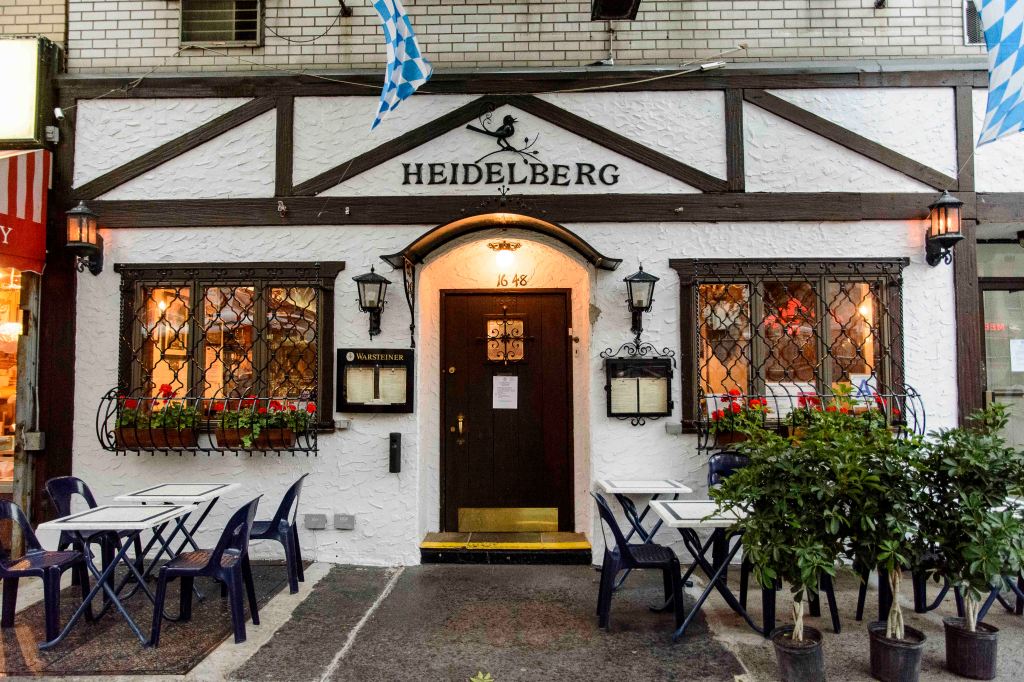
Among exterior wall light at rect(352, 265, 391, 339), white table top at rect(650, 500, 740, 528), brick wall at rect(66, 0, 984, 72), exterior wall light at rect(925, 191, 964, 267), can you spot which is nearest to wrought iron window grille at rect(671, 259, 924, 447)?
exterior wall light at rect(925, 191, 964, 267)

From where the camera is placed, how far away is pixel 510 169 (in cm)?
591

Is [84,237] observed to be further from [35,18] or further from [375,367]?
[375,367]

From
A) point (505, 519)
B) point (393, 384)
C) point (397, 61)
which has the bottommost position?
point (505, 519)

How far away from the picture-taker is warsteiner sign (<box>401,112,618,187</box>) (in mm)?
5879

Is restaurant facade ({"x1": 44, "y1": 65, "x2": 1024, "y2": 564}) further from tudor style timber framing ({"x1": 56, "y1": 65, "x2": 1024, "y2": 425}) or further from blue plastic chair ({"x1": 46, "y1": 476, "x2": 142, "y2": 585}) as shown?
blue plastic chair ({"x1": 46, "y1": 476, "x2": 142, "y2": 585})

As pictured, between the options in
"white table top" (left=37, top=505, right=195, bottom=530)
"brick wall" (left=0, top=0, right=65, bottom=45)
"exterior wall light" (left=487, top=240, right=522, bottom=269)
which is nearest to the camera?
"white table top" (left=37, top=505, right=195, bottom=530)

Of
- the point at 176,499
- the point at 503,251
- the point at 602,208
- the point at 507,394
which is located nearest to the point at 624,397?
the point at 507,394

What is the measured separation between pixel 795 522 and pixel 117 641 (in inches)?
162

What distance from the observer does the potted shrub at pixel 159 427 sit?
5562 millimetres

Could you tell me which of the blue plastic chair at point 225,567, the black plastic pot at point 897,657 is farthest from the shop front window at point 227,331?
the black plastic pot at point 897,657

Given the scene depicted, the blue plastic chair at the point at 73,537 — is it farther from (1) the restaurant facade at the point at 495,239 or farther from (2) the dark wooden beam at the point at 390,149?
(2) the dark wooden beam at the point at 390,149

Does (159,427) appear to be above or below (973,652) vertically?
above

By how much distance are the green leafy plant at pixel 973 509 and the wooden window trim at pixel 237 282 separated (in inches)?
→ 178

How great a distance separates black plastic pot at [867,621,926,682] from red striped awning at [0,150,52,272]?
22.9 feet
